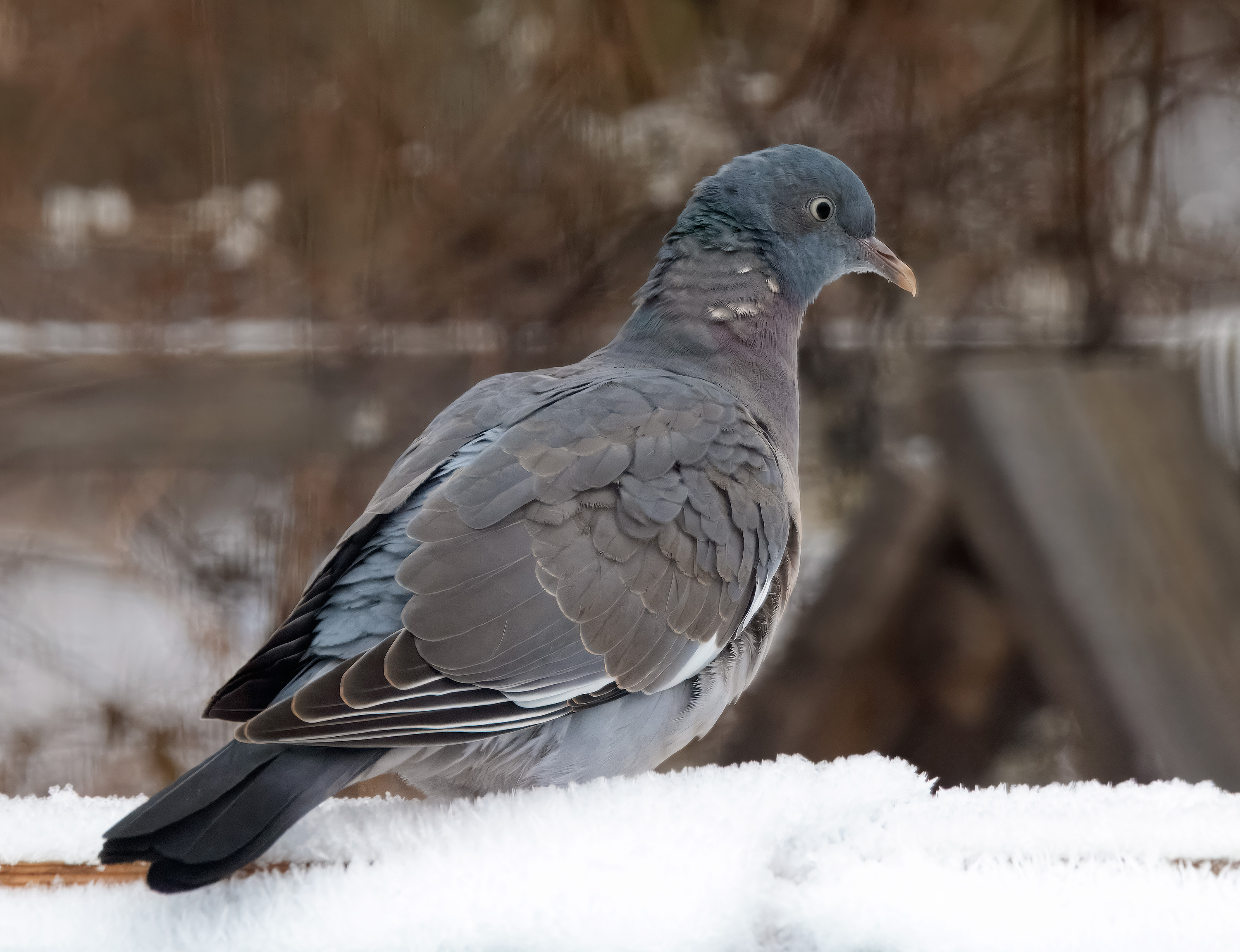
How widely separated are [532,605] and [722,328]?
1.42 ft

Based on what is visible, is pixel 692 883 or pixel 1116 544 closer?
pixel 692 883

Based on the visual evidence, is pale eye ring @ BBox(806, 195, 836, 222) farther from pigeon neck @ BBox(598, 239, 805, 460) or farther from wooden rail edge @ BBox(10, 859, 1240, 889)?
wooden rail edge @ BBox(10, 859, 1240, 889)

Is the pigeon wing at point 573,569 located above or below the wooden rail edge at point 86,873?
above

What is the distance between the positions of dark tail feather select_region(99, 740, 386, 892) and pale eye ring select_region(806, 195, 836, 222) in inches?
30.0

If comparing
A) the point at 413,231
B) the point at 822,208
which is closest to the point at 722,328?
the point at 822,208

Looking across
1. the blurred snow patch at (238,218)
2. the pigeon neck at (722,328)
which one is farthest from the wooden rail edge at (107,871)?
the blurred snow patch at (238,218)

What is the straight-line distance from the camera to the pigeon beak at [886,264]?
4.01ft

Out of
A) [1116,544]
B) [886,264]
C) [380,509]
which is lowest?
[1116,544]

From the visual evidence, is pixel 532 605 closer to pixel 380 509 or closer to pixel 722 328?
pixel 380 509

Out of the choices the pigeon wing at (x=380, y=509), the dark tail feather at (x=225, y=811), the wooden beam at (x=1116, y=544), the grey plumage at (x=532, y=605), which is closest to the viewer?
the dark tail feather at (x=225, y=811)

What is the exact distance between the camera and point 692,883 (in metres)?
0.57

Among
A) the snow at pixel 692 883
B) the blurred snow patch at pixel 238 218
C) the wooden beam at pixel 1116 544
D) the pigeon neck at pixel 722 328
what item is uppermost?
the blurred snow patch at pixel 238 218

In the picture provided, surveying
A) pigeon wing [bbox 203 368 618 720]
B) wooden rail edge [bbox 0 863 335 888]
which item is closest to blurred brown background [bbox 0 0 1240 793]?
pigeon wing [bbox 203 368 618 720]

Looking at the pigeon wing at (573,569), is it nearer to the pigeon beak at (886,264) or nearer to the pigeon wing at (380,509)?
the pigeon wing at (380,509)
